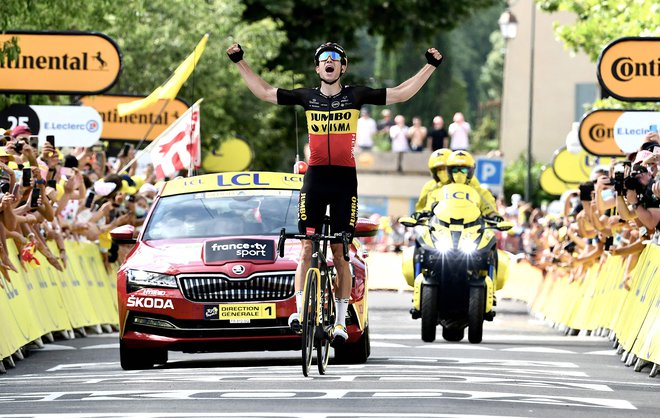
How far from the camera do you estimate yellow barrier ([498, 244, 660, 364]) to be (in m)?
17.8

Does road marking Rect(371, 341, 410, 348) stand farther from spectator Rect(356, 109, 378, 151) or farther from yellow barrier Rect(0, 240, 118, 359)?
spectator Rect(356, 109, 378, 151)

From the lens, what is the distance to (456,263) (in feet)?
65.1

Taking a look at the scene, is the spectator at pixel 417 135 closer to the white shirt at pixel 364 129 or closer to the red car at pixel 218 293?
the white shirt at pixel 364 129

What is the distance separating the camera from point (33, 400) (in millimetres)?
13141

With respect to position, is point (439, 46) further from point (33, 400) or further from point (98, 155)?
point (33, 400)

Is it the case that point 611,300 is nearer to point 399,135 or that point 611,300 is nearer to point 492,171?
point 492,171

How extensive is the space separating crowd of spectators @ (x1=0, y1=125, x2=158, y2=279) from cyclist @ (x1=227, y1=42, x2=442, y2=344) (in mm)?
3922

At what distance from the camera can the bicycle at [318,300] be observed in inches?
543

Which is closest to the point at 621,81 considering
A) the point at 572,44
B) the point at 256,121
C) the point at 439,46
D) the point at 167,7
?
the point at 572,44

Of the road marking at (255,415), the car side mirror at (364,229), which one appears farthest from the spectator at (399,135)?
the road marking at (255,415)

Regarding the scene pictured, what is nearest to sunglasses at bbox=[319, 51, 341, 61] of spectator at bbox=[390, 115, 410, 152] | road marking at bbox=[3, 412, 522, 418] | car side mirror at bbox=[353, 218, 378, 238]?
car side mirror at bbox=[353, 218, 378, 238]

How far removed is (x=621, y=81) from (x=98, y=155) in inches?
347

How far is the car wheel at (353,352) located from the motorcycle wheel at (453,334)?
166 inches

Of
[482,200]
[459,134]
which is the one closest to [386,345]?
[482,200]
